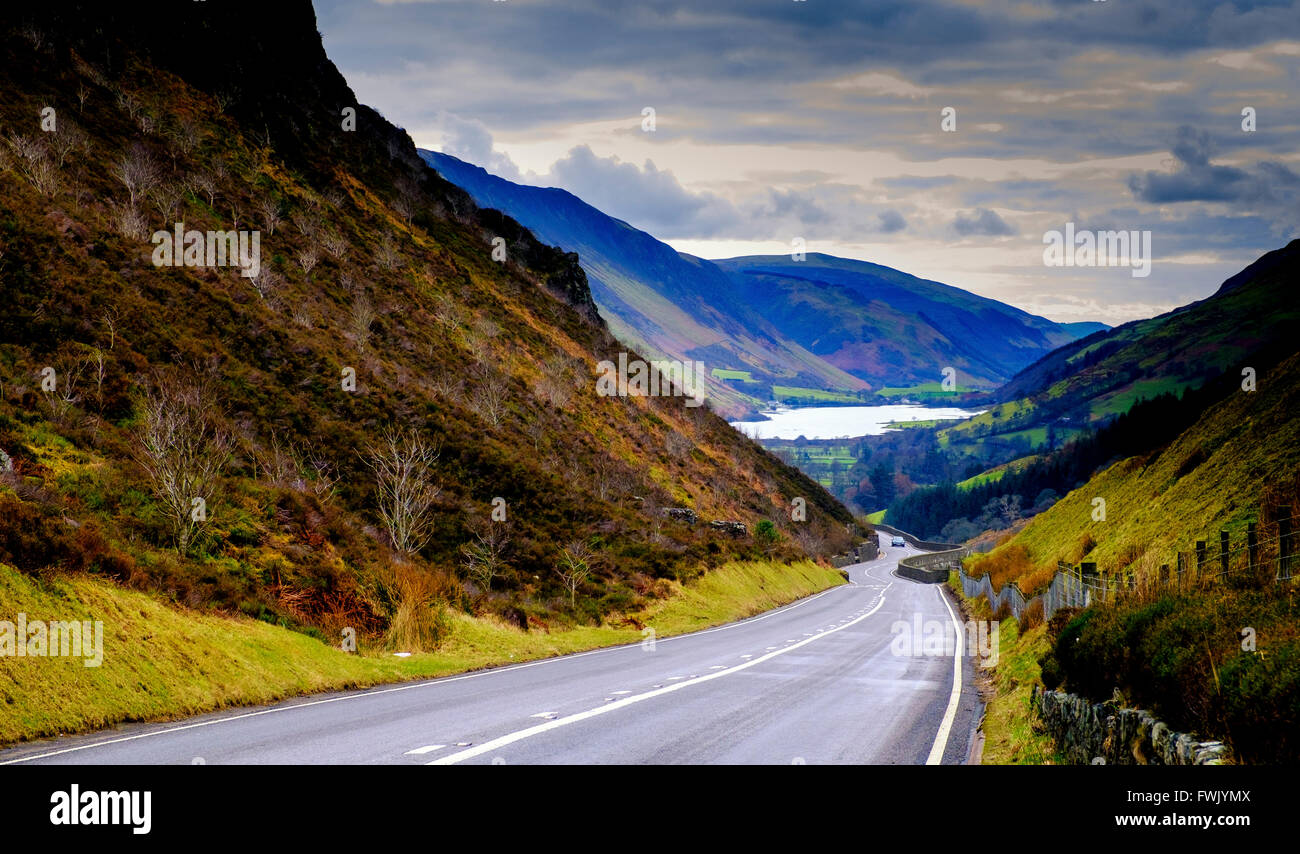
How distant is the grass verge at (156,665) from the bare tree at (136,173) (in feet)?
98.6

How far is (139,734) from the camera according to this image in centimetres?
1073

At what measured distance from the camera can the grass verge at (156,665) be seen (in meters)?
10.9

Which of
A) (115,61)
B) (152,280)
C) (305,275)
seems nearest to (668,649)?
(152,280)

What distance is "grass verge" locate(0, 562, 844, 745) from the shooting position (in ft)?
35.9

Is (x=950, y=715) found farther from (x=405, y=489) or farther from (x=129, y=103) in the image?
(x=129, y=103)

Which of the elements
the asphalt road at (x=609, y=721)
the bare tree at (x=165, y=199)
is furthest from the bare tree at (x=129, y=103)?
the asphalt road at (x=609, y=721)

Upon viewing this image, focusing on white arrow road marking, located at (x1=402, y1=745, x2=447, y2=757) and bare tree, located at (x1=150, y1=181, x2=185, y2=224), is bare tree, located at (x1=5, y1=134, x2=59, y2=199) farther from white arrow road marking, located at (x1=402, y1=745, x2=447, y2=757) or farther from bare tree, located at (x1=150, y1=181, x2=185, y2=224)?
white arrow road marking, located at (x1=402, y1=745, x2=447, y2=757)

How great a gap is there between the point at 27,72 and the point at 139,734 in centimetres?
4743
